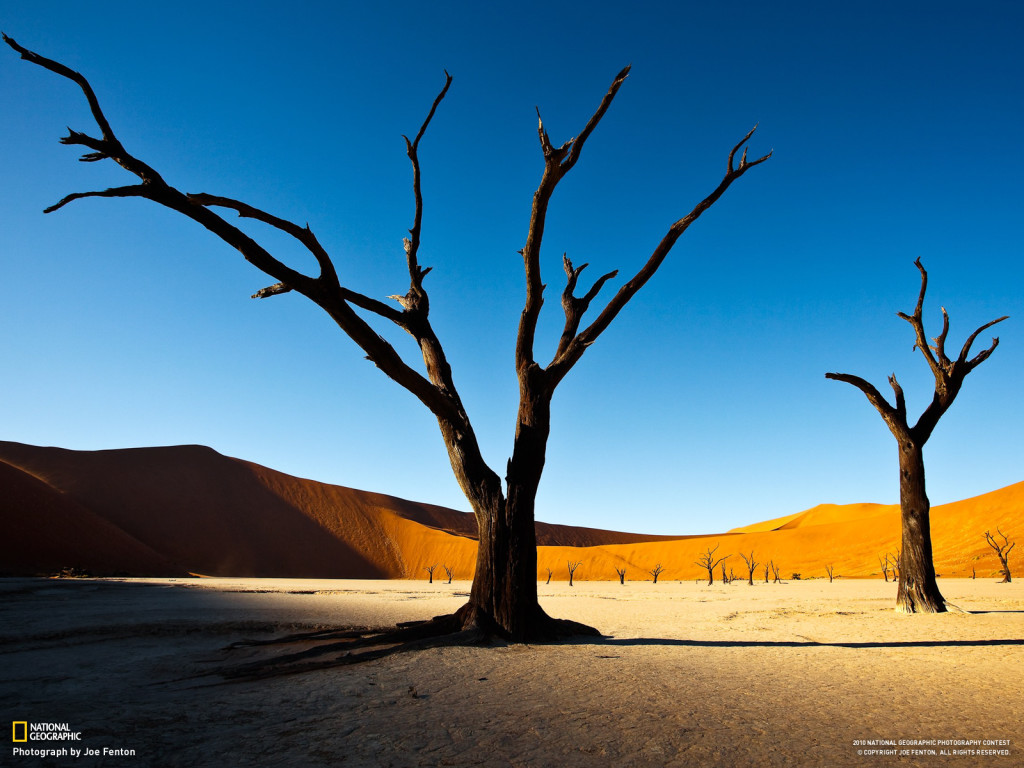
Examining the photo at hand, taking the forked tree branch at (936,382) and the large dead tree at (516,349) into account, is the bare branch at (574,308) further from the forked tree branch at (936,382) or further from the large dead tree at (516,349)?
the forked tree branch at (936,382)

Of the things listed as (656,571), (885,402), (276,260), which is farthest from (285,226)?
(656,571)

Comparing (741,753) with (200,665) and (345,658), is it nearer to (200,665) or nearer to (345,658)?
(345,658)

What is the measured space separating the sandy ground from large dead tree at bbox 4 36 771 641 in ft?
3.61

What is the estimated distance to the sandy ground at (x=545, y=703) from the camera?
3.40 metres

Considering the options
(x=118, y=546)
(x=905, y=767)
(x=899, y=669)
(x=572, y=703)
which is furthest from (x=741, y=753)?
(x=118, y=546)

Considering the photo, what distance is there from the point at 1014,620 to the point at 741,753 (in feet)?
38.1

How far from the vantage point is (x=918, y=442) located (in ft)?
44.1

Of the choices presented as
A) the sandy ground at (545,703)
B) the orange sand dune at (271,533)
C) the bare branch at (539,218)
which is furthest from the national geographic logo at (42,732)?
the orange sand dune at (271,533)

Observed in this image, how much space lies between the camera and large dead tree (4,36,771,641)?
23.1 ft

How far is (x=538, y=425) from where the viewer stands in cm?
884

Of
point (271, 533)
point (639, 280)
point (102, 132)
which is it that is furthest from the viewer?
point (271, 533)

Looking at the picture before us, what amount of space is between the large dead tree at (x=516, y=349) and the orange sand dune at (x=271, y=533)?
130ft

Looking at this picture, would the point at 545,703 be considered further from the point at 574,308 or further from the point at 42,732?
the point at 574,308

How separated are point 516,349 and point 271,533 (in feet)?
210
